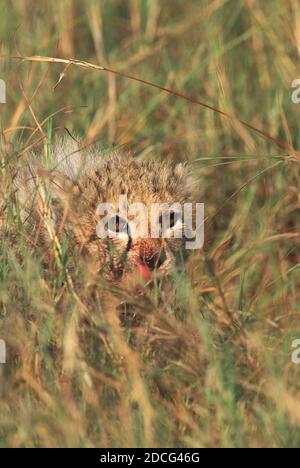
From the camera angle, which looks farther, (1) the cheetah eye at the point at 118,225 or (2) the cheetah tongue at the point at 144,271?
(1) the cheetah eye at the point at 118,225

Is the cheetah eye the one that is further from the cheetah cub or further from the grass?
the grass

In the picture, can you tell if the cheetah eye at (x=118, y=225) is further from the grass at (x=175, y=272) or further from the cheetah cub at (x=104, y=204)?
A: the grass at (x=175, y=272)

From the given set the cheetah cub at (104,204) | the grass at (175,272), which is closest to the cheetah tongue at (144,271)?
the cheetah cub at (104,204)

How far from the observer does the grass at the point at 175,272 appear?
10.2 ft

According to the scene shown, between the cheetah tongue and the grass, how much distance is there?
Result: 4.3 inches

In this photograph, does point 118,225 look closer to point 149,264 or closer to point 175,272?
point 149,264

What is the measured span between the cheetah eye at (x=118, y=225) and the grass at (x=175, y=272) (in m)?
0.32

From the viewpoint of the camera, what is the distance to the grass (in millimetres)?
3113

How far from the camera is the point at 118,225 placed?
3951mm

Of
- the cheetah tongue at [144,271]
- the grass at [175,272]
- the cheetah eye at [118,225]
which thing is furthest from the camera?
the cheetah eye at [118,225]

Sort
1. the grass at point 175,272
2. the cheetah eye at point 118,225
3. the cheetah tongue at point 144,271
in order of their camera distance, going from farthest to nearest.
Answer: the cheetah eye at point 118,225
the cheetah tongue at point 144,271
the grass at point 175,272

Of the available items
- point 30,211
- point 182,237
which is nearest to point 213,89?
point 182,237

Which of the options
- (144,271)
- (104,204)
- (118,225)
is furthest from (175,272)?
(104,204)
